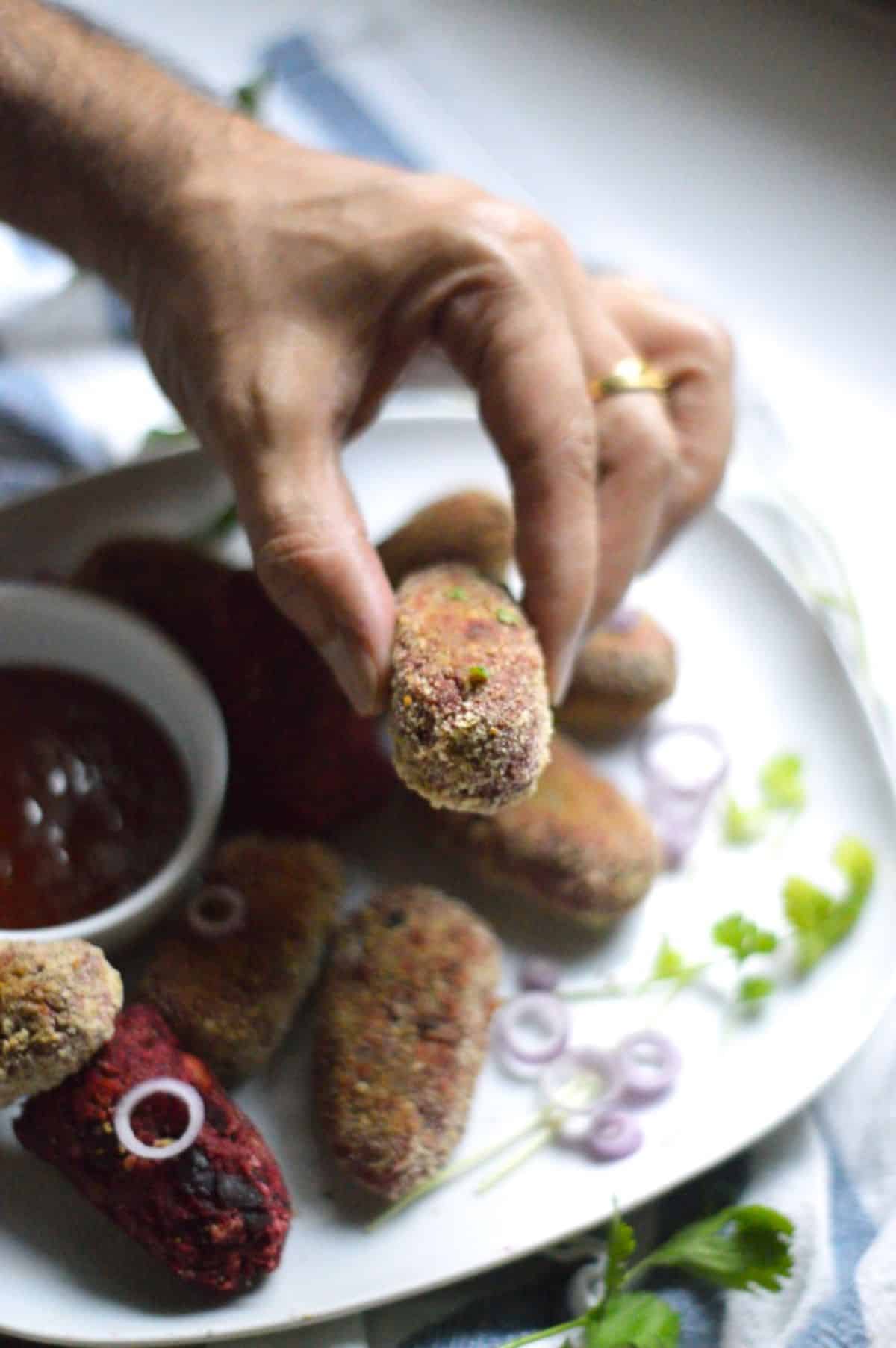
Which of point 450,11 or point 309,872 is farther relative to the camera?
point 450,11

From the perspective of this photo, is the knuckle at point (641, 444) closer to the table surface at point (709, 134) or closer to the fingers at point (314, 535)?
the fingers at point (314, 535)

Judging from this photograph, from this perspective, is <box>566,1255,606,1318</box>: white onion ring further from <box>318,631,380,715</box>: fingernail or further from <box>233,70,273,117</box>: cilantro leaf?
<box>233,70,273,117</box>: cilantro leaf

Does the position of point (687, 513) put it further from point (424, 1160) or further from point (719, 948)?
point (424, 1160)

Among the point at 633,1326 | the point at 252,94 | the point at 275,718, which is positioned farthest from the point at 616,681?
the point at 252,94

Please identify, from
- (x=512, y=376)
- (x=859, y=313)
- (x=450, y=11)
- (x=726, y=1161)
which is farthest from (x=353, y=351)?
(x=450, y=11)

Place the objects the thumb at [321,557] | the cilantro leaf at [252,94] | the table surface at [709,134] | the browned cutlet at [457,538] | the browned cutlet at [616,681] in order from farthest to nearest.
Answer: the table surface at [709,134]
the cilantro leaf at [252,94]
the browned cutlet at [616,681]
the browned cutlet at [457,538]
the thumb at [321,557]

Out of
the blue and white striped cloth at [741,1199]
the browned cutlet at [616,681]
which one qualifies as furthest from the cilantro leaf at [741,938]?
the browned cutlet at [616,681]

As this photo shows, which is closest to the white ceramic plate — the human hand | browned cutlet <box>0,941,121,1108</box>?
browned cutlet <box>0,941,121,1108</box>
